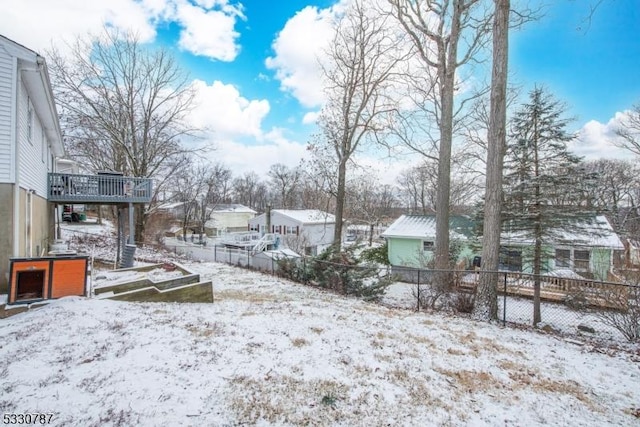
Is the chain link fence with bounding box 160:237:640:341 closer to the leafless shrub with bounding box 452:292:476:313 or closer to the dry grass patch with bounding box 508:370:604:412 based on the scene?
the leafless shrub with bounding box 452:292:476:313

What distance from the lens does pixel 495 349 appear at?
4.43m

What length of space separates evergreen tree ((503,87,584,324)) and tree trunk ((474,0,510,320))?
3.60 m

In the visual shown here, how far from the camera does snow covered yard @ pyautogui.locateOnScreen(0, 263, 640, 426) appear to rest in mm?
2629

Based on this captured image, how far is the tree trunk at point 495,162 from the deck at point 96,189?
12084 millimetres

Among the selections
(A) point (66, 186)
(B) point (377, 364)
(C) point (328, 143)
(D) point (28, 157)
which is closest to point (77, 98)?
(A) point (66, 186)

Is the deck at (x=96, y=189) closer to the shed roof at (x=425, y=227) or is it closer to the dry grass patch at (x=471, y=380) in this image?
the dry grass patch at (x=471, y=380)

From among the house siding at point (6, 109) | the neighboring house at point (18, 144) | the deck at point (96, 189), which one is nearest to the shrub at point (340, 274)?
the deck at point (96, 189)

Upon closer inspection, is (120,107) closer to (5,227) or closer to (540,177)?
(5,227)

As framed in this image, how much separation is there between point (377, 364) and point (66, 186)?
12.3m

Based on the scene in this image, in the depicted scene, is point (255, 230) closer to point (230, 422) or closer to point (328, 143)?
point (328, 143)

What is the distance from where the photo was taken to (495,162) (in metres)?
6.61

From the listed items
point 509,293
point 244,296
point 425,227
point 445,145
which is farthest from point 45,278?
point 425,227

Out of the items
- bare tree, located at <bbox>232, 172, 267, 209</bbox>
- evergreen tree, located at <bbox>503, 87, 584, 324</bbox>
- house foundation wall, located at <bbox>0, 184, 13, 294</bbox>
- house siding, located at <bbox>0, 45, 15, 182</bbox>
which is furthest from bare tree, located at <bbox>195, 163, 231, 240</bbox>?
evergreen tree, located at <bbox>503, 87, 584, 324</bbox>

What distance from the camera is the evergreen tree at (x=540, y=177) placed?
366 inches
